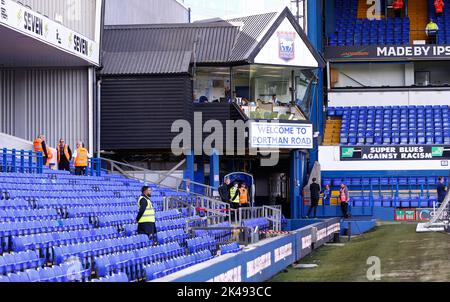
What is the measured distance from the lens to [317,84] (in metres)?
39.9

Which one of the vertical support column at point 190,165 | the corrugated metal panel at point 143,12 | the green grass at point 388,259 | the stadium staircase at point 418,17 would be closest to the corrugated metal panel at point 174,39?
the corrugated metal panel at point 143,12

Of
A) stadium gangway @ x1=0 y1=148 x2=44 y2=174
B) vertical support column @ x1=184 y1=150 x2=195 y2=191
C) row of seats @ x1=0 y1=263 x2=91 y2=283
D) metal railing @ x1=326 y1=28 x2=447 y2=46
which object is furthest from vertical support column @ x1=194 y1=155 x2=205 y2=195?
row of seats @ x1=0 y1=263 x2=91 y2=283

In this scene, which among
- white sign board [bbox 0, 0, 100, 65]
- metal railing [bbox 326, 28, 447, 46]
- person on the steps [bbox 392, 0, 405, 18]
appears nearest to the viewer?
white sign board [bbox 0, 0, 100, 65]

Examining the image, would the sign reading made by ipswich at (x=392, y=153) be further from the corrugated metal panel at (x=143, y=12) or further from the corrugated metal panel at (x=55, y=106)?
the corrugated metal panel at (x=55, y=106)

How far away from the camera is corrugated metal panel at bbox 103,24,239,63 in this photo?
1316 inches

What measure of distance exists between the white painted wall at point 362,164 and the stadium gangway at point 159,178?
24.0 ft

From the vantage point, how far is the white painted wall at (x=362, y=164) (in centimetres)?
3834

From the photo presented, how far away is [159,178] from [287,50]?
6708 mm

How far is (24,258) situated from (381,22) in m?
36.6

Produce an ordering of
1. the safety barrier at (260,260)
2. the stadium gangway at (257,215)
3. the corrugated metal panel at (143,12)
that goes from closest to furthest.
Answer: the safety barrier at (260,260) → the stadium gangway at (257,215) → the corrugated metal panel at (143,12)

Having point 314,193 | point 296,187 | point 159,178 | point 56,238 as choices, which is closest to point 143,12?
point 296,187

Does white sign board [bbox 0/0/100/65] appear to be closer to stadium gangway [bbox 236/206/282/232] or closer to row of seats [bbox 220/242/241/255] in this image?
stadium gangway [bbox 236/206/282/232]

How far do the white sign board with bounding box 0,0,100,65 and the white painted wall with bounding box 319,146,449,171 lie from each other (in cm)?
1155
